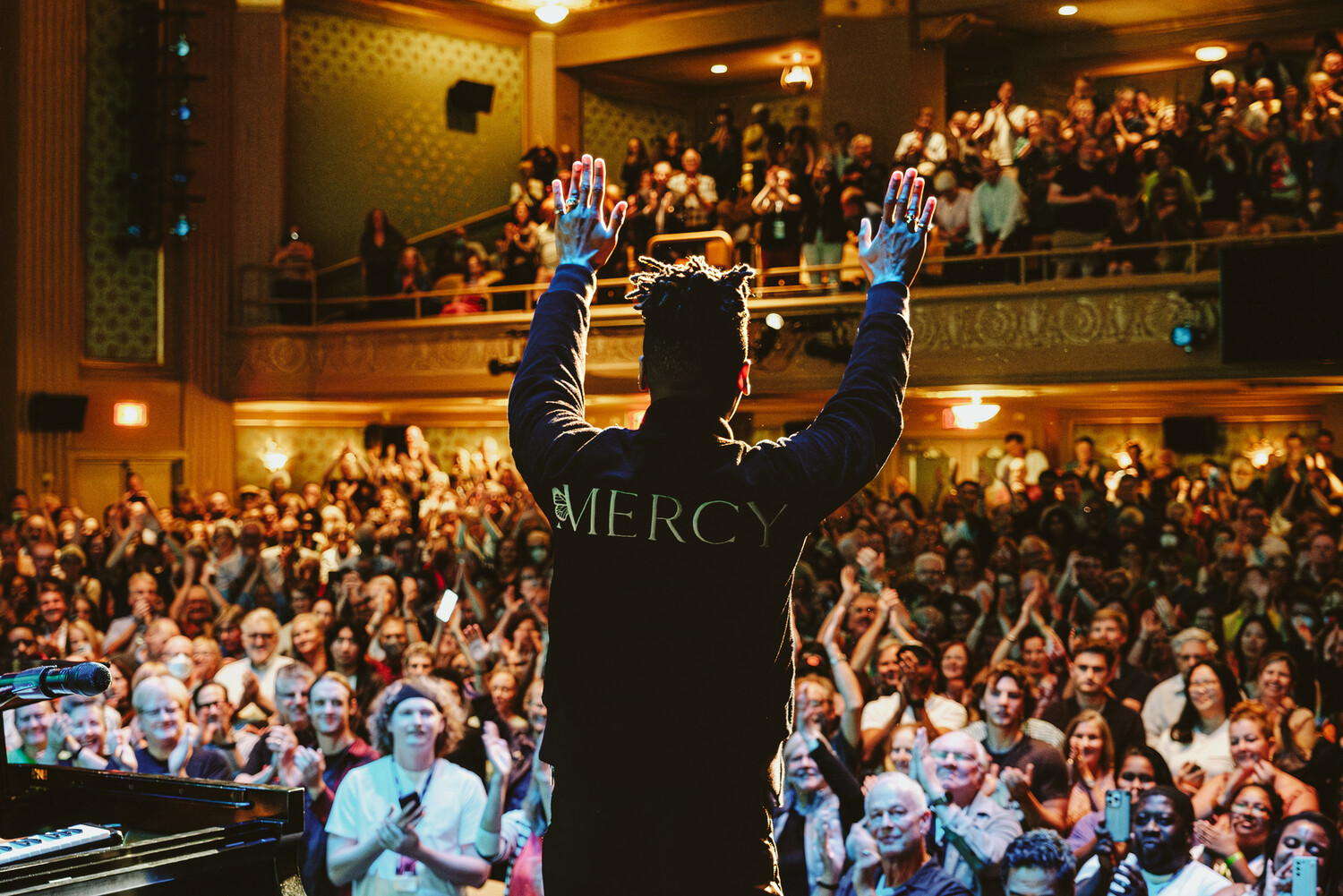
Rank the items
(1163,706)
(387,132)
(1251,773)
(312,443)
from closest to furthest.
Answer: (1251,773), (1163,706), (312,443), (387,132)

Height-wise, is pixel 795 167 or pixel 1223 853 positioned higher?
pixel 795 167

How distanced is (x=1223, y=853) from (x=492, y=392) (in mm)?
9758

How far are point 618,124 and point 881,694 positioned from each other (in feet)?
41.8

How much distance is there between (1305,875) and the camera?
13.1 feet

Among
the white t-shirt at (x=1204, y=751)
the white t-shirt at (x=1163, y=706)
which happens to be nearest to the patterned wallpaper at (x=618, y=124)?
the white t-shirt at (x=1163, y=706)

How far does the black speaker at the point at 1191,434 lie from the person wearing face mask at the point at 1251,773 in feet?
29.6

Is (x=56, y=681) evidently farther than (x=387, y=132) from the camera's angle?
No

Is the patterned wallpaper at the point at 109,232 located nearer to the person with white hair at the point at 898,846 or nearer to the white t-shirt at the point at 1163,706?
the white t-shirt at the point at 1163,706

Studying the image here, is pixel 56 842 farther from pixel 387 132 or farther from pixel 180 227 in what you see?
pixel 387 132

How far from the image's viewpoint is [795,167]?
34.8 ft

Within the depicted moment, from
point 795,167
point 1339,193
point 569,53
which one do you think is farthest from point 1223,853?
point 569,53

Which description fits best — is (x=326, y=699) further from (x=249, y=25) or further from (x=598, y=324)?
(x=249, y=25)

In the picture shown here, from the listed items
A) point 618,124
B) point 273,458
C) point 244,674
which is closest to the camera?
point 244,674

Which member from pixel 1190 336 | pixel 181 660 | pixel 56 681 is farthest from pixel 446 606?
pixel 1190 336
